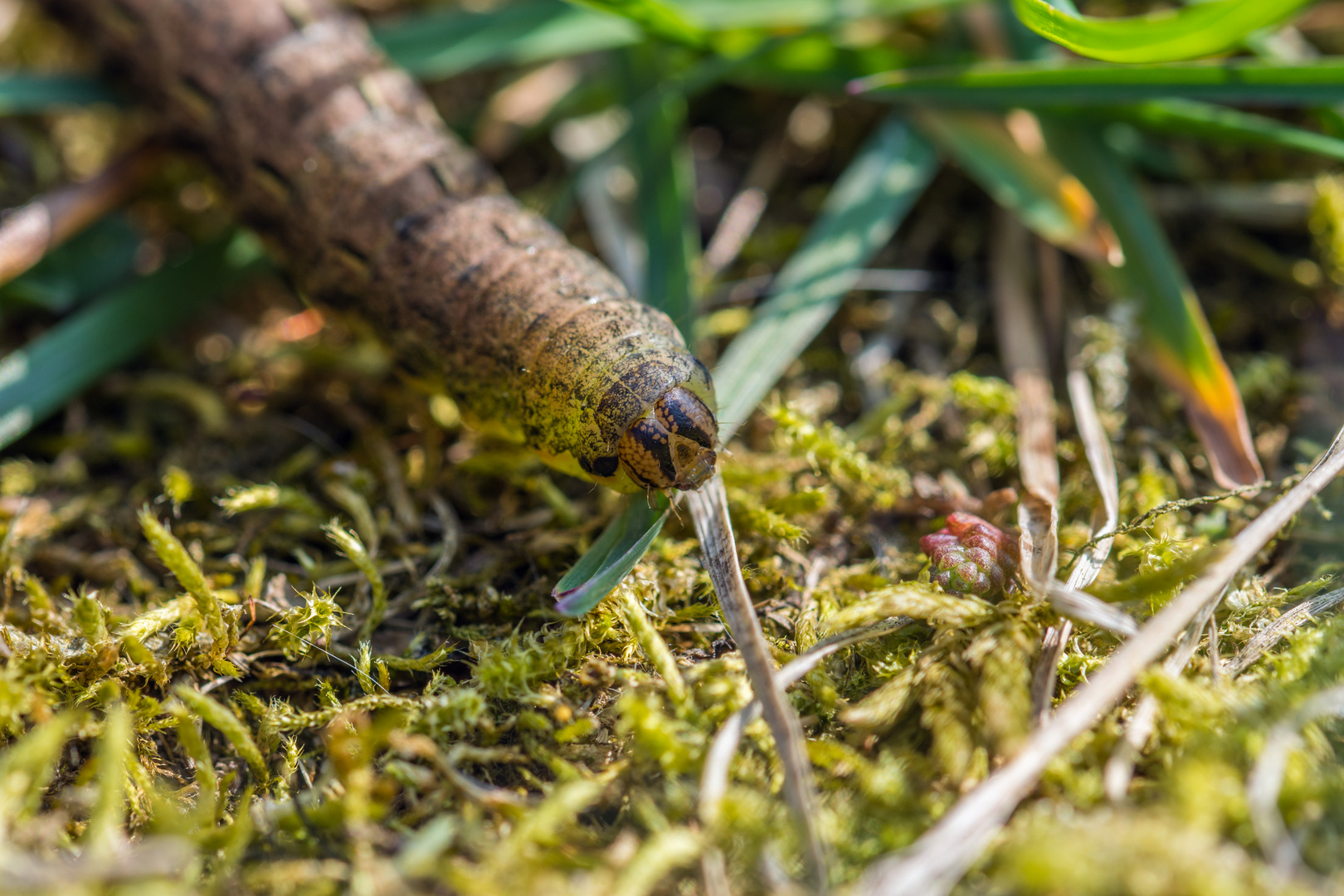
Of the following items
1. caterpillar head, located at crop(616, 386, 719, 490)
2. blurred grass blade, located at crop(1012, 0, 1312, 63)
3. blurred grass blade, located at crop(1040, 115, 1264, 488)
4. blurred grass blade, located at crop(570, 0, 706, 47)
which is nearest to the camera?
caterpillar head, located at crop(616, 386, 719, 490)

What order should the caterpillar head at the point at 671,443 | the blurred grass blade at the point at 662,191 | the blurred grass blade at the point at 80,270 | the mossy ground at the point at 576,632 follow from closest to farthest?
the mossy ground at the point at 576,632 < the caterpillar head at the point at 671,443 < the blurred grass blade at the point at 662,191 < the blurred grass blade at the point at 80,270

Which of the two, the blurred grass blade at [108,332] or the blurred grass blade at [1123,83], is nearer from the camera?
the blurred grass blade at [1123,83]

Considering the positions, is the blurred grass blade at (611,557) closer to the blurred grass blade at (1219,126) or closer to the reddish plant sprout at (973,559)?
the reddish plant sprout at (973,559)

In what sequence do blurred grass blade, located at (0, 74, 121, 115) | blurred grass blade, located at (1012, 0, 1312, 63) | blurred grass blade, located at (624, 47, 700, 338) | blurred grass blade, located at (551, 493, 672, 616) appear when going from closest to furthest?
blurred grass blade, located at (551, 493, 672, 616) → blurred grass blade, located at (1012, 0, 1312, 63) → blurred grass blade, located at (624, 47, 700, 338) → blurred grass blade, located at (0, 74, 121, 115)

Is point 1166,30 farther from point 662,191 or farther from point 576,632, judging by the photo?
point 576,632

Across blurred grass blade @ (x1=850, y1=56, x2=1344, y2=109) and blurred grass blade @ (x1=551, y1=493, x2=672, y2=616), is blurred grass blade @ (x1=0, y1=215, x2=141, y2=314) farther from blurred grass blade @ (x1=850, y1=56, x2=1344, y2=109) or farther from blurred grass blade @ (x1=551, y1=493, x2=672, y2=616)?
blurred grass blade @ (x1=850, y1=56, x2=1344, y2=109)

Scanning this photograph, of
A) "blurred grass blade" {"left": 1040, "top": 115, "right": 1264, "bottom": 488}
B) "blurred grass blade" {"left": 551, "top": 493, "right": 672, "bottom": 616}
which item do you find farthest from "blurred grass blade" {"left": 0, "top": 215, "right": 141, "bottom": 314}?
"blurred grass blade" {"left": 1040, "top": 115, "right": 1264, "bottom": 488}

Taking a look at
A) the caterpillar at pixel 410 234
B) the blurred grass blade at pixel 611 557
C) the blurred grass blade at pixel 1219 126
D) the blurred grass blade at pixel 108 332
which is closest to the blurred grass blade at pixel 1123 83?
the blurred grass blade at pixel 1219 126
